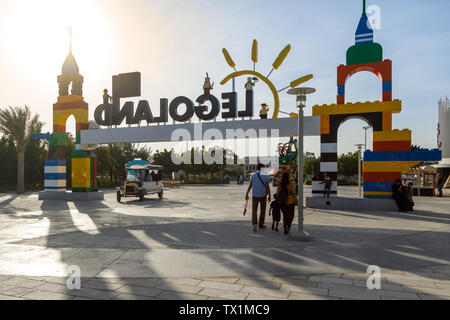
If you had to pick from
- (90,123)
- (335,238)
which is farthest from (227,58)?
(335,238)

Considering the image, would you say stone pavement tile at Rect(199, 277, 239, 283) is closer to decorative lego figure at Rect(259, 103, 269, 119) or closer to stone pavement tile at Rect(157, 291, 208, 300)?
stone pavement tile at Rect(157, 291, 208, 300)

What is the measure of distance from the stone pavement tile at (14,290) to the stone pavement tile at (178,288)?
171cm

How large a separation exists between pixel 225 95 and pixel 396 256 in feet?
38.4

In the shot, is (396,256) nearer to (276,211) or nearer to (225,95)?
(276,211)

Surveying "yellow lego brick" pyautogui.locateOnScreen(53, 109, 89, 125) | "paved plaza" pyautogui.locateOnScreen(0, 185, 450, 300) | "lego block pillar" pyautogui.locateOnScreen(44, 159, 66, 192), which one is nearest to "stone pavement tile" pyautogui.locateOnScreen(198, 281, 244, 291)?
"paved plaza" pyautogui.locateOnScreen(0, 185, 450, 300)

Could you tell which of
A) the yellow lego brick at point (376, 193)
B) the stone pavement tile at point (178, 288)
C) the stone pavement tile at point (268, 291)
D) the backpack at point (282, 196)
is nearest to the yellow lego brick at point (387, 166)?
the yellow lego brick at point (376, 193)

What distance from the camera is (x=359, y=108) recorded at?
44.1 ft

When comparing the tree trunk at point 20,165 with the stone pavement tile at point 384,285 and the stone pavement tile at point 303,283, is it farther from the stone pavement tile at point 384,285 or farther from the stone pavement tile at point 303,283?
the stone pavement tile at point 384,285

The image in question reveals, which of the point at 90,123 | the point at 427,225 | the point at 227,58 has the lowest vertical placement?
the point at 427,225

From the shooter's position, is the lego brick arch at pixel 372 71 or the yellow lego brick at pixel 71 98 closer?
the lego brick arch at pixel 372 71

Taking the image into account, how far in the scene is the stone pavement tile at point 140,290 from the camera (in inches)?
147

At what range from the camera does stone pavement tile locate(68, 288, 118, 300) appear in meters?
3.67

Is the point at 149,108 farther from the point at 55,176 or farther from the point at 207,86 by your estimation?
the point at 55,176
